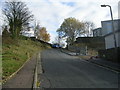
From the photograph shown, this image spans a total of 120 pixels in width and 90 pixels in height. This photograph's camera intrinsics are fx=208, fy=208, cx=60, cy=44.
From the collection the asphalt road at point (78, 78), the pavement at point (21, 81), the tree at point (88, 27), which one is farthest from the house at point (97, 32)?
the pavement at point (21, 81)

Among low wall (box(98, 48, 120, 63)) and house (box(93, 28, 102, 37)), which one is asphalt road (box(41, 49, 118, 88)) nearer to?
low wall (box(98, 48, 120, 63))

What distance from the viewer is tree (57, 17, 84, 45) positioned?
85.3 metres

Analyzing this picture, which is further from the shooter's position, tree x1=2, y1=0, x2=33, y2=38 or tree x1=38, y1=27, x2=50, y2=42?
tree x1=38, y1=27, x2=50, y2=42

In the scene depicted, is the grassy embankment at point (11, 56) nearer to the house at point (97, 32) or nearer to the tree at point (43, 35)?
the house at point (97, 32)

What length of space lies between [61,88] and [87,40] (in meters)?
68.3

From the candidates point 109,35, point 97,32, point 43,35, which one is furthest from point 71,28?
point 109,35

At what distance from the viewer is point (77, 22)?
87.0 m

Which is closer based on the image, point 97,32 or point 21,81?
point 21,81

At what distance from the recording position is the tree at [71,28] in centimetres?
8531

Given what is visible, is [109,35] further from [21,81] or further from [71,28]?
[71,28]

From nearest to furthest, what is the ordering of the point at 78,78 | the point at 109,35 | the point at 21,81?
the point at 21,81, the point at 78,78, the point at 109,35

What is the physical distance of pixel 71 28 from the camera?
86375 mm

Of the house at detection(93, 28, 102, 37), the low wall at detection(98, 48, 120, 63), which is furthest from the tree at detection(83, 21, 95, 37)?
the low wall at detection(98, 48, 120, 63)

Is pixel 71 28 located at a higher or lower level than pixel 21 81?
higher
